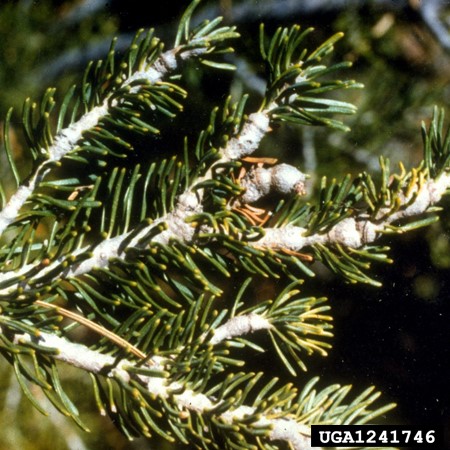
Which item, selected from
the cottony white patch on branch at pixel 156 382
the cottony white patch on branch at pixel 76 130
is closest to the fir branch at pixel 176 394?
the cottony white patch on branch at pixel 156 382

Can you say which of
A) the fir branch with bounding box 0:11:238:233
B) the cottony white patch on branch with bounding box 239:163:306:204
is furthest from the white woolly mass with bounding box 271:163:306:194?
the fir branch with bounding box 0:11:238:233

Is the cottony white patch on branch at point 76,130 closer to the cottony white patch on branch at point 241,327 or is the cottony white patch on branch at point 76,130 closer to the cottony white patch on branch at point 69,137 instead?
the cottony white patch on branch at point 69,137

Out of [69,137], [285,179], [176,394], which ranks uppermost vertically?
[69,137]

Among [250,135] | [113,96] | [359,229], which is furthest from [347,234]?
[113,96]

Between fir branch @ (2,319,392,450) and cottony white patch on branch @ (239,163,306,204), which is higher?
cottony white patch on branch @ (239,163,306,204)

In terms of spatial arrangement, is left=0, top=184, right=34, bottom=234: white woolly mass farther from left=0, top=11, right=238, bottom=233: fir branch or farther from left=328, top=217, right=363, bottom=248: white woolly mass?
left=328, top=217, right=363, bottom=248: white woolly mass

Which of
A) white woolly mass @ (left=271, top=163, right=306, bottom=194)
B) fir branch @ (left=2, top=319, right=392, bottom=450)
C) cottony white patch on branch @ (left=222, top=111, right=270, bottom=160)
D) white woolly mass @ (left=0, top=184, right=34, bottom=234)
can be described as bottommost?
fir branch @ (left=2, top=319, right=392, bottom=450)

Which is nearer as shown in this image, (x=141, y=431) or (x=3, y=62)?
(x=141, y=431)

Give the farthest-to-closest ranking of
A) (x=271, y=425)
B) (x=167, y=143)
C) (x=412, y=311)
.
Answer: (x=412, y=311) < (x=167, y=143) < (x=271, y=425)

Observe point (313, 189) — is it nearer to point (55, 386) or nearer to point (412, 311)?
point (412, 311)

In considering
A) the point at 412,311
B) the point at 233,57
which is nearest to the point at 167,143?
the point at 233,57

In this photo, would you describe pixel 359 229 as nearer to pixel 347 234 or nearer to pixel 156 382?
pixel 347 234
